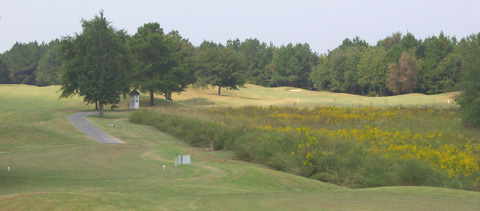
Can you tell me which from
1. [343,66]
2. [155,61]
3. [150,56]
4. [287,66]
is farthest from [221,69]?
[287,66]

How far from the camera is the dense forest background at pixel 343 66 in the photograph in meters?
82.3

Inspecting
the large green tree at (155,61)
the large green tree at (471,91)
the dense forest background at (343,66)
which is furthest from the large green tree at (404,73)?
the large green tree at (471,91)

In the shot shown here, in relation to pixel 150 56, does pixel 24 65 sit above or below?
above

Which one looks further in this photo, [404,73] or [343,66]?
[343,66]

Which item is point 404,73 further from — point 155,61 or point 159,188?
point 159,188

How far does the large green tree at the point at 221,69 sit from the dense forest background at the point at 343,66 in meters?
0.23

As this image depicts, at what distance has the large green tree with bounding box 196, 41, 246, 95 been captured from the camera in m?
80.4

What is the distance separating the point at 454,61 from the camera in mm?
79625

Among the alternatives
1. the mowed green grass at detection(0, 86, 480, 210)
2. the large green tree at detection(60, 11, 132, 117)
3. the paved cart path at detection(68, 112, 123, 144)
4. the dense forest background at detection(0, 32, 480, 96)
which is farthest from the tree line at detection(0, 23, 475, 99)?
the mowed green grass at detection(0, 86, 480, 210)

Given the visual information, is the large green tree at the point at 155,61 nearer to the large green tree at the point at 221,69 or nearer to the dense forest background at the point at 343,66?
the dense forest background at the point at 343,66

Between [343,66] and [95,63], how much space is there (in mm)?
76696

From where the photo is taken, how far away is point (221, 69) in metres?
80.0

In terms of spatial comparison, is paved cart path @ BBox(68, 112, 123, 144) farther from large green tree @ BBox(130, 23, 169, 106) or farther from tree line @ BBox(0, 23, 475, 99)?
large green tree @ BBox(130, 23, 169, 106)

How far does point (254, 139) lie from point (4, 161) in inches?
429
